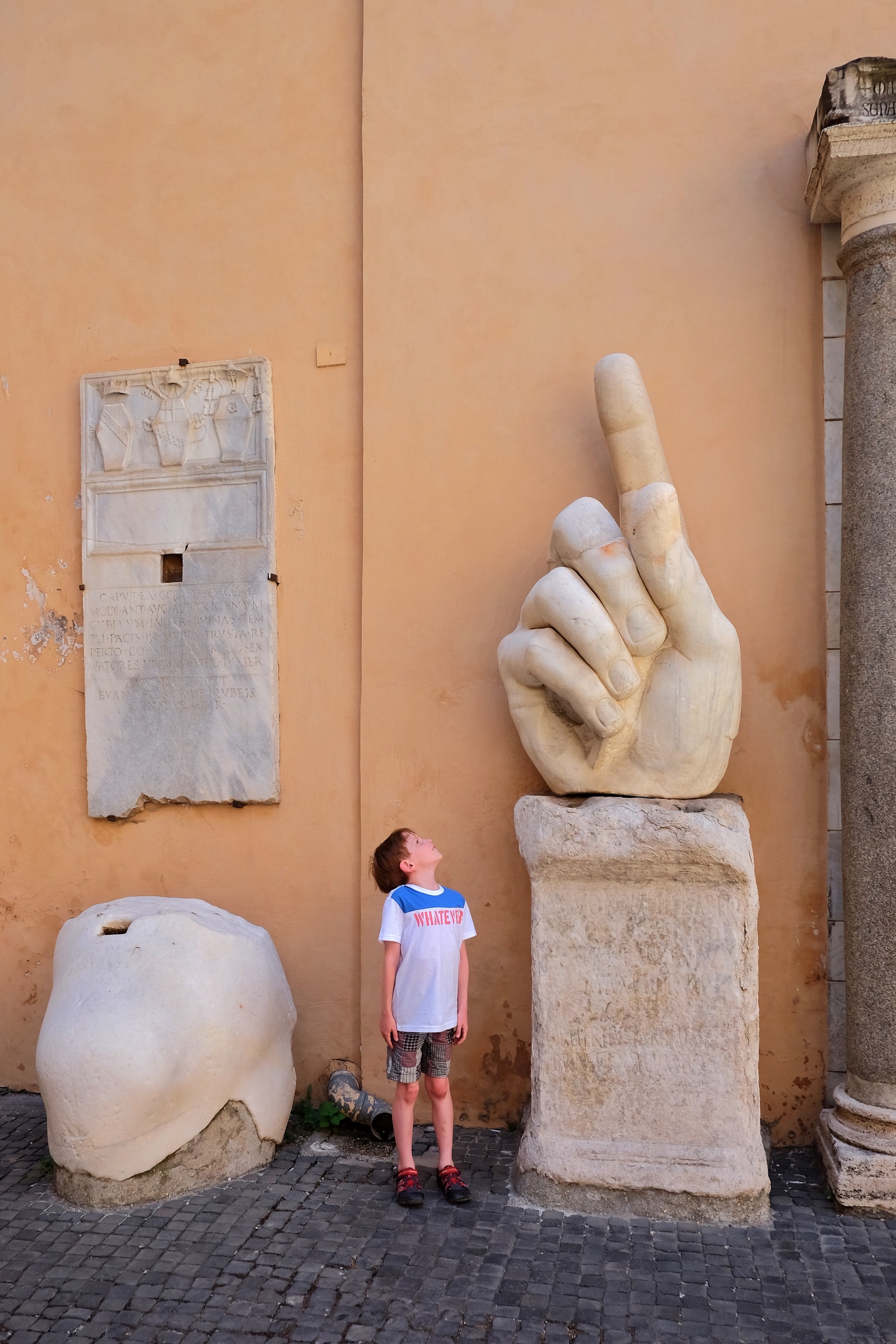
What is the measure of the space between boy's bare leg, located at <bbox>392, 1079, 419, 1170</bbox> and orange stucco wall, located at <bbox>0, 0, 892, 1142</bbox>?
0.54 meters

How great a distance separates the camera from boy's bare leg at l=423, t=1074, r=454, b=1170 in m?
3.18

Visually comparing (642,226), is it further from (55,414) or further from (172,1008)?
(172,1008)

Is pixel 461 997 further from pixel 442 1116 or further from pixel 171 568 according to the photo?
pixel 171 568

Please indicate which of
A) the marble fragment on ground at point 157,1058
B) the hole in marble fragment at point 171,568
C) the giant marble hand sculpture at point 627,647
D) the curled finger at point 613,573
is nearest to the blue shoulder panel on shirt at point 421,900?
the giant marble hand sculpture at point 627,647

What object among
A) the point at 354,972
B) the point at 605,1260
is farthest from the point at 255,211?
the point at 605,1260

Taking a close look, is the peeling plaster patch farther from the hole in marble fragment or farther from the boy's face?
the boy's face

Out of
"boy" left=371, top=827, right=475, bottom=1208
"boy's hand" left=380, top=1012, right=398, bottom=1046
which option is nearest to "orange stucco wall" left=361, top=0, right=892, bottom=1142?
"boy" left=371, top=827, right=475, bottom=1208

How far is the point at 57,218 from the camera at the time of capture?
4.34 metres

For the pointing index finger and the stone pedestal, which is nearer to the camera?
the stone pedestal

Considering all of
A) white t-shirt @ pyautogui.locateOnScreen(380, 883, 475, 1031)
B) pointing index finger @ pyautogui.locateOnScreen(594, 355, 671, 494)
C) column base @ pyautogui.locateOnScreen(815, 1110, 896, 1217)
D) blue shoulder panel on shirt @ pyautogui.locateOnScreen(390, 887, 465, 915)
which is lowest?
column base @ pyautogui.locateOnScreen(815, 1110, 896, 1217)

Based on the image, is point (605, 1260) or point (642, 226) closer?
point (605, 1260)

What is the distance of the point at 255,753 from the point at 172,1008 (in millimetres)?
1037

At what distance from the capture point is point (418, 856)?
320 centimetres

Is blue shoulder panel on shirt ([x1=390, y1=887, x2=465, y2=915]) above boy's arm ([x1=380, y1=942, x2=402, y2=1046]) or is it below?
above
